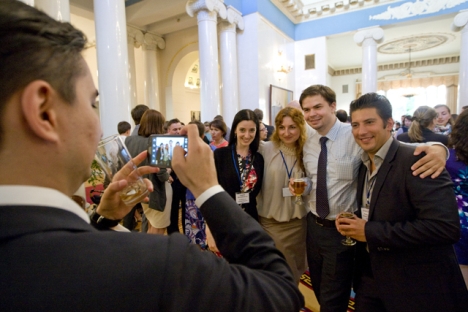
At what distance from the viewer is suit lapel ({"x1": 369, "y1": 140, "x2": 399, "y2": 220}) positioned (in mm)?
1341

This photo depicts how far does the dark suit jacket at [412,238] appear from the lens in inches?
47.1

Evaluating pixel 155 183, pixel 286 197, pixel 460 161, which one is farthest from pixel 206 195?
pixel 155 183

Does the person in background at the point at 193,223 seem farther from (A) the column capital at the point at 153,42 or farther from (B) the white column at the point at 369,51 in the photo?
(B) the white column at the point at 369,51

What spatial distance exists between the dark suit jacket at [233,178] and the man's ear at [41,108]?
1684 mm

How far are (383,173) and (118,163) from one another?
1224 mm

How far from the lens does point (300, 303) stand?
0.56 m

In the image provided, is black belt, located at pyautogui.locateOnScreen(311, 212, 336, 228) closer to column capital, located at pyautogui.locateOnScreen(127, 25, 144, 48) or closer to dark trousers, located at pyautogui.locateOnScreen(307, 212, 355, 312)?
dark trousers, located at pyautogui.locateOnScreen(307, 212, 355, 312)

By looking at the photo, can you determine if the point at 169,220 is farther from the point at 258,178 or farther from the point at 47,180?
the point at 47,180

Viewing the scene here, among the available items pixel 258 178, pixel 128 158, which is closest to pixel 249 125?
pixel 258 178

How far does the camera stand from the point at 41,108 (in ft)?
1.41

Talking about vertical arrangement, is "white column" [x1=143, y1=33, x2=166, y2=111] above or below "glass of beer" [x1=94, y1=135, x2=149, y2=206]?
Answer: above

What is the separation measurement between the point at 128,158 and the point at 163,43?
32.1 feet

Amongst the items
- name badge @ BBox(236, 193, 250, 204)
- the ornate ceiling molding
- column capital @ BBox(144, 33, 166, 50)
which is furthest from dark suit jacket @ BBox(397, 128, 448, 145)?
the ornate ceiling molding

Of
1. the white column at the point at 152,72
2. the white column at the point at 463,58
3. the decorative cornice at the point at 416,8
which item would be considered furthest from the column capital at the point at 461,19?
the white column at the point at 152,72
